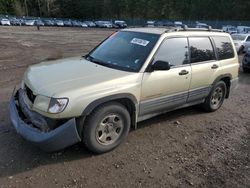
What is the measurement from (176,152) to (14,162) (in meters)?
2.34

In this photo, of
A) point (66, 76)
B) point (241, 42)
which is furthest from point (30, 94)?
point (241, 42)

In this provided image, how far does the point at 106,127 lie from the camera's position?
4078 mm

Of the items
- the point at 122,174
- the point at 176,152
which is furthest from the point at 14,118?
the point at 176,152

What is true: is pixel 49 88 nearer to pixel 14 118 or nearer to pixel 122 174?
pixel 14 118

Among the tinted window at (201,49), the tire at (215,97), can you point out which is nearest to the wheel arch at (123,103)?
the tinted window at (201,49)

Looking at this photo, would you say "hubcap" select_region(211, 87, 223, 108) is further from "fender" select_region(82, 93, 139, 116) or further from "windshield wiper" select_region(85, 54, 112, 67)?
"windshield wiper" select_region(85, 54, 112, 67)

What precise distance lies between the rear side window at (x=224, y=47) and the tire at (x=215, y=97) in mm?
585

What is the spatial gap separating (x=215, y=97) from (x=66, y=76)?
355 centimetres

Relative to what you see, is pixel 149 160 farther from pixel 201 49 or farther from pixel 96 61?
pixel 201 49

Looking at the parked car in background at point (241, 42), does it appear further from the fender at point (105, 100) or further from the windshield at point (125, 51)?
the fender at point (105, 100)

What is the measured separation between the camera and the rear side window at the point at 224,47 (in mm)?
5820

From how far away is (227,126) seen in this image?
5.46 metres

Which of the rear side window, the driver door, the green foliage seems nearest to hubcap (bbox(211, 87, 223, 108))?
the rear side window

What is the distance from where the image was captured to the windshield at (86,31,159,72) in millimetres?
4453
